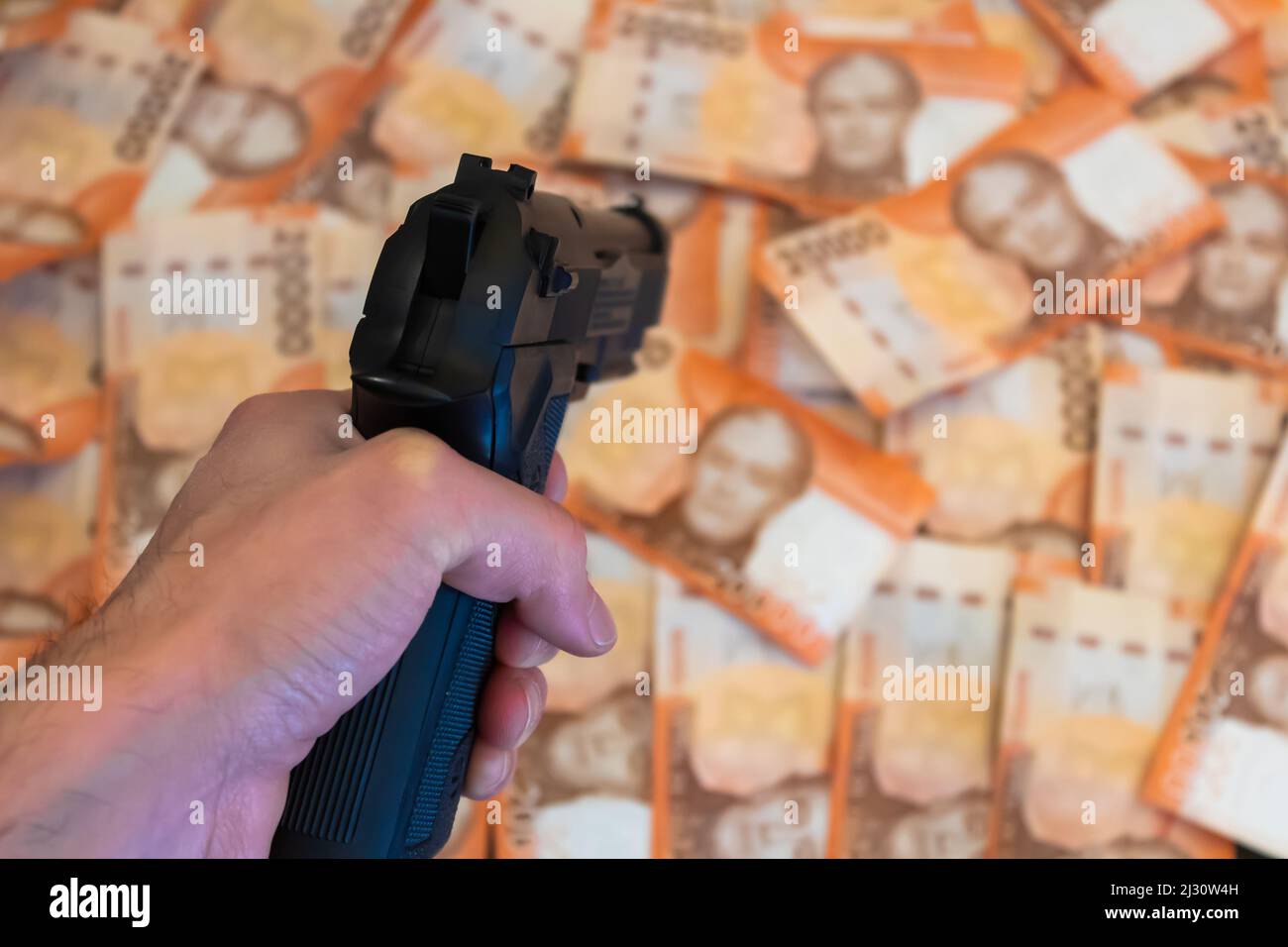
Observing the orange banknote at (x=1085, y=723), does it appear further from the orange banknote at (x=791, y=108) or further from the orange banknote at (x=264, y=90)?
the orange banknote at (x=264, y=90)

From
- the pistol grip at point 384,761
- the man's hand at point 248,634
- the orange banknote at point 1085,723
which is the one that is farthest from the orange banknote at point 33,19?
the orange banknote at point 1085,723

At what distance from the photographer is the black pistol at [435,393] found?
1.49 feet

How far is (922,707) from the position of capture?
895 millimetres

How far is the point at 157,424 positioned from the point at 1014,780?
831mm

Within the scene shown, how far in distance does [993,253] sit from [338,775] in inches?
29.6

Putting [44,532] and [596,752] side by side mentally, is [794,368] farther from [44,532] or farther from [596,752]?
[44,532]

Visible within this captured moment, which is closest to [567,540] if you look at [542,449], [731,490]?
[542,449]

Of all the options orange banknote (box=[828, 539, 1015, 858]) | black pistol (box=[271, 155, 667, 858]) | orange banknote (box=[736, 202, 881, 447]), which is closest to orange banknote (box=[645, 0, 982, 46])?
orange banknote (box=[736, 202, 881, 447])

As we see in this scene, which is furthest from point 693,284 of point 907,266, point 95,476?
point 95,476
